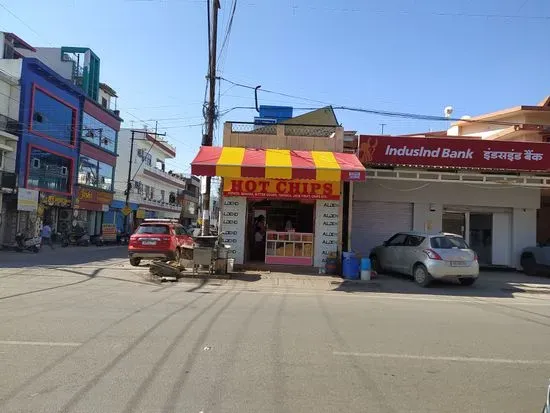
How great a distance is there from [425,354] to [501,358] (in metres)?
0.97

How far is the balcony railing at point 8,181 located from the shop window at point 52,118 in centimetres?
403

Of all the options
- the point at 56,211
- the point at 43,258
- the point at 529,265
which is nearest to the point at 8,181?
the point at 56,211

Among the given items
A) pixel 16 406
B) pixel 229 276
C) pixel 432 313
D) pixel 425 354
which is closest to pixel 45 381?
pixel 16 406

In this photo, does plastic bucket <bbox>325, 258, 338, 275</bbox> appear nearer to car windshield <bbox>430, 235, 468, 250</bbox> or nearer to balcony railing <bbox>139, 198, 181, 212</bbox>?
car windshield <bbox>430, 235, 468, 250</bbox>

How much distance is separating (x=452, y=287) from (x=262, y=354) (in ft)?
35.4

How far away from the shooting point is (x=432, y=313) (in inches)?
414

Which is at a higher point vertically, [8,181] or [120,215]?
[8,181]

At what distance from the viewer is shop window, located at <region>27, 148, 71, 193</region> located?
33.7 metres

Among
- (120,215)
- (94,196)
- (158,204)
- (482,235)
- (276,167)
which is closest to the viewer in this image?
(276,167)

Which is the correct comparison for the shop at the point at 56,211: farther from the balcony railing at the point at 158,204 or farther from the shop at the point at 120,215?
the balcony railing at the point at 158,204

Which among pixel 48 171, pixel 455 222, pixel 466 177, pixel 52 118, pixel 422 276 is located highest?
pixel 52 118

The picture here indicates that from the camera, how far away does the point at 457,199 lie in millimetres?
21234

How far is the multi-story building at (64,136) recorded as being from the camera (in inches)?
1283

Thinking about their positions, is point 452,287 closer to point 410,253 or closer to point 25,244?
point 410,253
